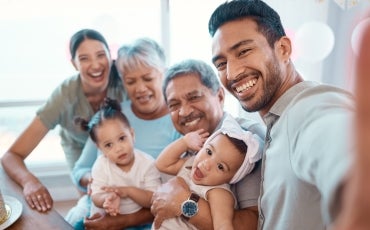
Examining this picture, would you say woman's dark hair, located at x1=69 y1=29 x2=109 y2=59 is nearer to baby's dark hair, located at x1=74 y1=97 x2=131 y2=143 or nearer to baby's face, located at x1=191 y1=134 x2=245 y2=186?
baby's dark hair, located at x1=74 y1=97 x2=131 y2=143

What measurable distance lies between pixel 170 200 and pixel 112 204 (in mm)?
267

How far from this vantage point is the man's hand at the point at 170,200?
1181 millimetres

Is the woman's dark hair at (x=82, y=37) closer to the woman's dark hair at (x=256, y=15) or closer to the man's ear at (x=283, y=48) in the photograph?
the woman's dark hair at (x=256, y=15)

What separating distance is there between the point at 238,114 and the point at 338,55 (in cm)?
77

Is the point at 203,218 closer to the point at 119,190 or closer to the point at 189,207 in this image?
the point at 189,207

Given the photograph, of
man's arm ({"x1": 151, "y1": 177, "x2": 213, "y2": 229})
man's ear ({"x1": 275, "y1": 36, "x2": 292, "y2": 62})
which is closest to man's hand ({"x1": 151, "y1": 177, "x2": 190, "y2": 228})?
man's arm ({"x1": 151, "y1": 177, "x2": 213, "y2": 229})

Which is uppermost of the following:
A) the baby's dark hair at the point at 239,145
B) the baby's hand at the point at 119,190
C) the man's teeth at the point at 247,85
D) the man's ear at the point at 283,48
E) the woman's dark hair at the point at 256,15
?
the woman's dark hair at the point at 256,15

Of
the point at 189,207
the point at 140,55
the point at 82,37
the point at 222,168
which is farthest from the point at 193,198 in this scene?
the point at 82,37

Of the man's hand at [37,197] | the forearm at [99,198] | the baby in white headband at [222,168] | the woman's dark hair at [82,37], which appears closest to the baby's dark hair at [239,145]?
the baby in white headband at [222,168]

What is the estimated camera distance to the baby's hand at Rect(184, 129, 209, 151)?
4.03 feet

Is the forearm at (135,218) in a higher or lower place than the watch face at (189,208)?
lower

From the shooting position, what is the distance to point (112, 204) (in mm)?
1336

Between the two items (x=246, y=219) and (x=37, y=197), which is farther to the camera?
(x=37, y=197)

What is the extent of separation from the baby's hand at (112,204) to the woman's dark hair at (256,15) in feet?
2.43
